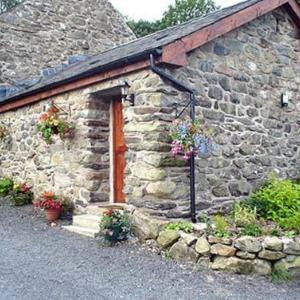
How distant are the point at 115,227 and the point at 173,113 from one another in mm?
2000

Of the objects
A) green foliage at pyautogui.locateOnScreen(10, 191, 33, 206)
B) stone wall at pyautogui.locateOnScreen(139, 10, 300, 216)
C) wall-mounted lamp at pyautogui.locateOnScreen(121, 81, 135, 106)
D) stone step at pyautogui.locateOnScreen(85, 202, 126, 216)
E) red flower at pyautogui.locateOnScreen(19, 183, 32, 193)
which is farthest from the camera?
red flower at pyautogui.locateOnScreen(19, 183, 32, 193)

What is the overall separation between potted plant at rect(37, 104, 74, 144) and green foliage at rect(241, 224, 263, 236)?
4.14 meters

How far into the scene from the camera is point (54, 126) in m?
8.40

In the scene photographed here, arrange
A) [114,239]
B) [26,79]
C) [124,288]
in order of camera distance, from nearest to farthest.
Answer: [124,288] → [114,239] → [26,79]

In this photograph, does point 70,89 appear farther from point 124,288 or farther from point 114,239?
point 124,288

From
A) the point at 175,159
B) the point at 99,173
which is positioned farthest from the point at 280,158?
the point at 99,173

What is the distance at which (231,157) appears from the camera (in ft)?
25.0

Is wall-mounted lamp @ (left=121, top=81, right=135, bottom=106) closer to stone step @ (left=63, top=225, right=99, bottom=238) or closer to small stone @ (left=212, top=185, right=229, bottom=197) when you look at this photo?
small stone @ (left=212, top=185, right=229, bottom=197)

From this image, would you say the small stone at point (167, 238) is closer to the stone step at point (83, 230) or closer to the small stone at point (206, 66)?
the stone step at point (83, 230)

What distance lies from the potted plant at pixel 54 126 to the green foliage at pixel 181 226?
3286 mm

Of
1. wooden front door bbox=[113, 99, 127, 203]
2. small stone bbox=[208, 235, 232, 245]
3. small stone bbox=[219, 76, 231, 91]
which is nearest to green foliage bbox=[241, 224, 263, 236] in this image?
small stone bbox=[208, 235, 232, 245]

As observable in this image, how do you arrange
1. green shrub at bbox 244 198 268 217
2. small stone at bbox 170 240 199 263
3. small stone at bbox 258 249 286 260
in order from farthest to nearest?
green shrub at bbox 244 198 268 217 < small stone at bbox 170 240 199 263 < small stone at bbox 258 249 286 260

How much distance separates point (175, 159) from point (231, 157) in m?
1.49

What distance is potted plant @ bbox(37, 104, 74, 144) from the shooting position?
836 cm
